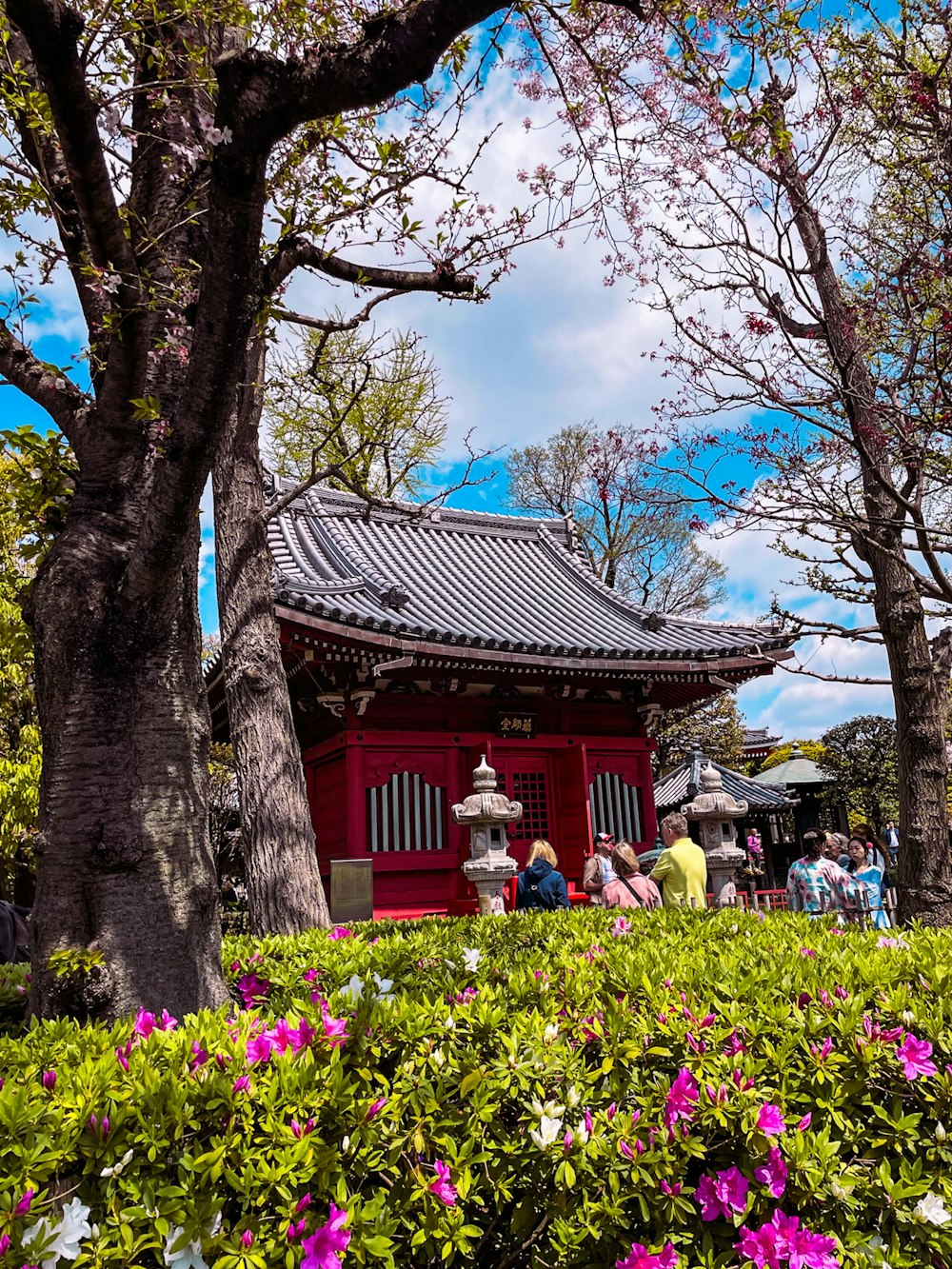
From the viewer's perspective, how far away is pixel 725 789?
20484 millimetres

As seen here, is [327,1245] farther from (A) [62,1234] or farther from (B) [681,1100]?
(B) [681,1100]

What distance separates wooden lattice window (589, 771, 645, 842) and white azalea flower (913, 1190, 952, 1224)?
35.3ft

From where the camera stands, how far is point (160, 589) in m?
3.16

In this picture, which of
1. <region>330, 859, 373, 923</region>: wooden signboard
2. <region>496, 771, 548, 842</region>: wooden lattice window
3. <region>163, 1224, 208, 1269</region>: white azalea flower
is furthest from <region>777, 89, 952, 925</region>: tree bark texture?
<region>496, 771, 548, 842</region>: wooden lattice window

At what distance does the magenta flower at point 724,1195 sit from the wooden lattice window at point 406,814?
364 inches

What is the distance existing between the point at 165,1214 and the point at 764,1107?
4.68 feet

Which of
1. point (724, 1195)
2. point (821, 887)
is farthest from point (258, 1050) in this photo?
point (821, 887)

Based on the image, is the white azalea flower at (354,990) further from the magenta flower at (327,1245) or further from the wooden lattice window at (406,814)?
the wooden lattice window at (406,814)

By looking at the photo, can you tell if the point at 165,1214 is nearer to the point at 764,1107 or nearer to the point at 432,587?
the point at 764,1107

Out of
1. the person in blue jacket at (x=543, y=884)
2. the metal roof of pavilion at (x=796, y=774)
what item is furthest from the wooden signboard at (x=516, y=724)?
the metal roof of pavilion at (x=796, y=774)

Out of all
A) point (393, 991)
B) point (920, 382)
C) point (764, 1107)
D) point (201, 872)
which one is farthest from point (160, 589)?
point (920, 382)

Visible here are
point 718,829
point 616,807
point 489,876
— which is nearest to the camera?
point 489,876

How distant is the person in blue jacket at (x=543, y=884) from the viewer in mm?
6965

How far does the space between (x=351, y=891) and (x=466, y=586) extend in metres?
8.51
